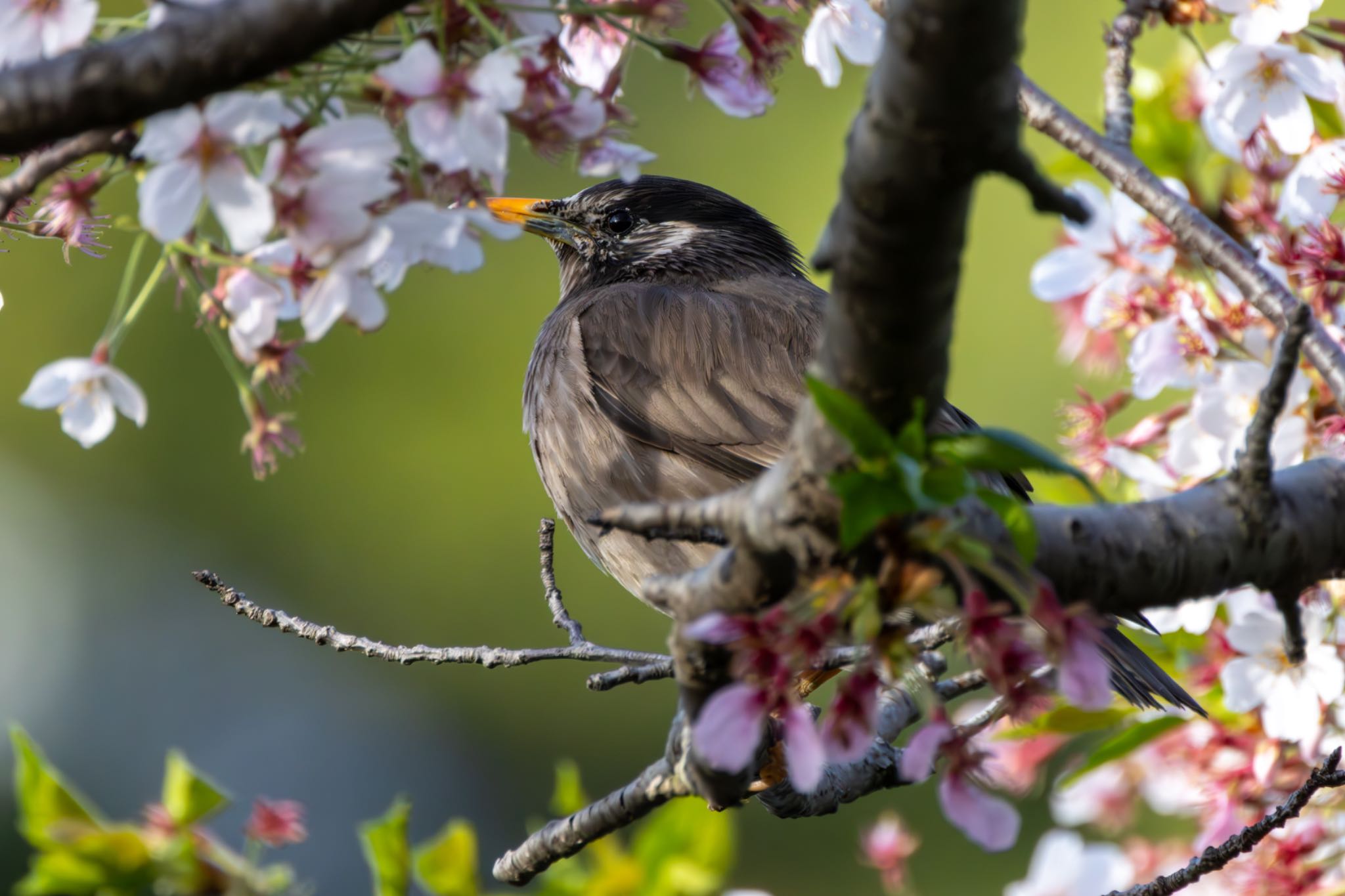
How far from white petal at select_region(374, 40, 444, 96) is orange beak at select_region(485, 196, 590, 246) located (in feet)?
9.85

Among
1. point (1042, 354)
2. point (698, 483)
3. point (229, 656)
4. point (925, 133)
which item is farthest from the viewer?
point (229, 656)

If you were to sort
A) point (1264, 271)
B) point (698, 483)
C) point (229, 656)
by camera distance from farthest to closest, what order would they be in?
1. point (229, 656)
2. point (698, 483)
3. point (1264, 271)

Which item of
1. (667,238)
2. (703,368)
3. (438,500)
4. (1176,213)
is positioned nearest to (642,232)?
(667,238)

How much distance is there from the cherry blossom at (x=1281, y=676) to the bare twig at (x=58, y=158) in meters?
1.89

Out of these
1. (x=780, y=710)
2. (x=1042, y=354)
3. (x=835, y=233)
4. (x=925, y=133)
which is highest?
(x=925, y=133)

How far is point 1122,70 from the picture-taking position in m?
2.55

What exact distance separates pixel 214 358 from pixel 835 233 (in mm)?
6579

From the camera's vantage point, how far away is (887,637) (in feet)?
3.87

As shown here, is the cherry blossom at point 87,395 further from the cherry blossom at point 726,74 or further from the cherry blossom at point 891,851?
the cherry blossom at point 891,851

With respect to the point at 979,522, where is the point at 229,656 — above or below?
below

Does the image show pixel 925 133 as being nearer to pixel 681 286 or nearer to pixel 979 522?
pixel 979 522

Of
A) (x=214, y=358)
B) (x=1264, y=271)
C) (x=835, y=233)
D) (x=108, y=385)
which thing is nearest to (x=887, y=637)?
(x=835, y=233)

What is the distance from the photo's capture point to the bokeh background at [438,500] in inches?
254

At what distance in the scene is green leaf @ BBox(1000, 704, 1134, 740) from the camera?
2.51m
